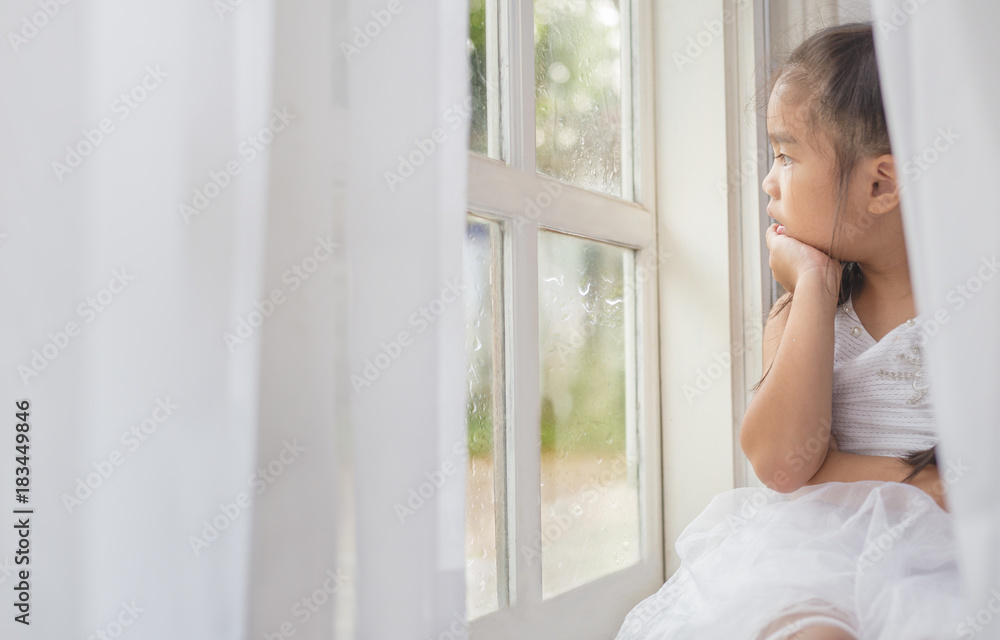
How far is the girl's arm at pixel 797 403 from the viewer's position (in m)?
0.89

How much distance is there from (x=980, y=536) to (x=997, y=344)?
0.16 m

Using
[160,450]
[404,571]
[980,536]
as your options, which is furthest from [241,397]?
[980,536]

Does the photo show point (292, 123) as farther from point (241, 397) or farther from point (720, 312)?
point (720, 312)
